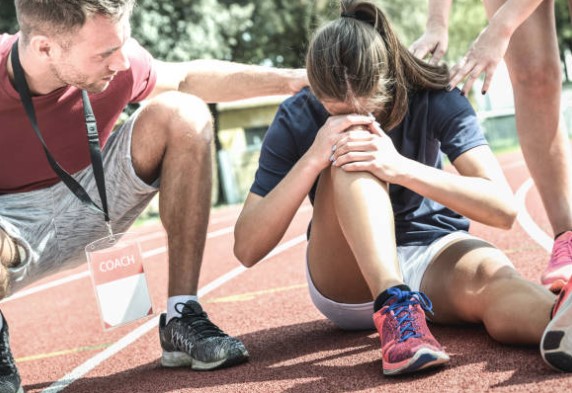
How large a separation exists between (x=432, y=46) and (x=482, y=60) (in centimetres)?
31

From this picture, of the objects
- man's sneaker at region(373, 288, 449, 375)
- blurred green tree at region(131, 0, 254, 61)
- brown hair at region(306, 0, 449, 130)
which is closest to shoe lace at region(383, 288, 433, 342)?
man's sneaker at region(373, 288, 449, 375)

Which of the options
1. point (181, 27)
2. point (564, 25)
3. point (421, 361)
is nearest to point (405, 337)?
point (421, 361)

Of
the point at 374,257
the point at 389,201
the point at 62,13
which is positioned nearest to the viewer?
the point at 374,257

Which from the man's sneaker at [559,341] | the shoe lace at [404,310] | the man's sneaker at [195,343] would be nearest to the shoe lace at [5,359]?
the man's sneaker at [195,343]

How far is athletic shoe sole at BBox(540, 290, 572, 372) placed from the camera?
222cm

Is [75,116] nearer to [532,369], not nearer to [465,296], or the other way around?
[465,296]

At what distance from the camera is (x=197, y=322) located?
308 centimetres

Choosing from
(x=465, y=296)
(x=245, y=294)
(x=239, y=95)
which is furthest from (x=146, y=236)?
(x=465, y=296)

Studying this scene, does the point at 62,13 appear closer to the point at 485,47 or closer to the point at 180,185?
the point at 180,185

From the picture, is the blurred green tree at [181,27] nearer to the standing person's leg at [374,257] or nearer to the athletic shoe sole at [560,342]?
the standing person's leg at [374,257]

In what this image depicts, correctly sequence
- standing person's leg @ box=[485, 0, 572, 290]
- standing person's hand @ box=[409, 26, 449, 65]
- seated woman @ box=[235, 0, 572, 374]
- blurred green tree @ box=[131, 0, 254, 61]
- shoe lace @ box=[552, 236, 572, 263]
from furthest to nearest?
1. blurred green tree @ box=[131, 0, 254, 61]
2. standing person's leg @ box=[485, 0, 572, 290]
3. shoe lace @ box=[552, 236, 572, 263]
4. standing person's hand @ box=[409, 26, 449, 65]
5. seated woman @ box=[235, 0, 572, 374]

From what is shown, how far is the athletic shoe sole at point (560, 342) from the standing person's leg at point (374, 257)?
0.31 m

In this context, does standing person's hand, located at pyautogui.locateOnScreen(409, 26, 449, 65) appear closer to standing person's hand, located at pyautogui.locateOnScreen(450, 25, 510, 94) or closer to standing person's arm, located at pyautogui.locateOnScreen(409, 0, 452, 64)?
standing person's arm, located at pyautogui.locateOnScreen(409, 0, 452, 64)

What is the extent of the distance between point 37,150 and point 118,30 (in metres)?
0.60
